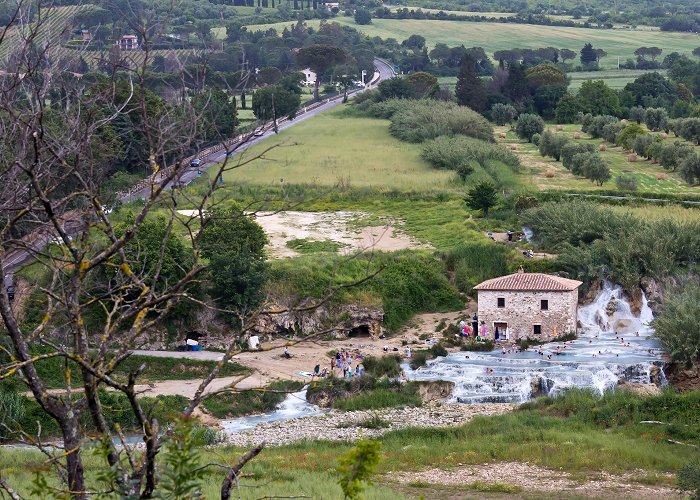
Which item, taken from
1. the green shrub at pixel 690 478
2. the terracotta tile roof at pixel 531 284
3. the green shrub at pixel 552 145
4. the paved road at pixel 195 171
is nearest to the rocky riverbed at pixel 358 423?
the terracotta tile roof at pixel 531 284

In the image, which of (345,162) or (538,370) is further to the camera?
(345,162)

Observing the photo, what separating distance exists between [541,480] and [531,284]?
1543 centimetres

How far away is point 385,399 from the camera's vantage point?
123 ft

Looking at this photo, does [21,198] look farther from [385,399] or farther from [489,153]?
[489,153]

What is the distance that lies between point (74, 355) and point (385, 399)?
2689 cm

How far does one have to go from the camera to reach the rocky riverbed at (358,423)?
33500 mm

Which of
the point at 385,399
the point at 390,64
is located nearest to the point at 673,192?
the point at 385,399

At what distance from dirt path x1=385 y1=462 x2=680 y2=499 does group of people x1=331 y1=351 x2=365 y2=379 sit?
403 inches

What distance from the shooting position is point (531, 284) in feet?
141

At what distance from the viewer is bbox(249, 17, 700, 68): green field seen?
163 m

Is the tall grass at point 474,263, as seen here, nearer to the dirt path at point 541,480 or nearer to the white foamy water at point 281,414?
the white foamy water at point 281,414

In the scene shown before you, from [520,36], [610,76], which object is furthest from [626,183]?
[520,36]

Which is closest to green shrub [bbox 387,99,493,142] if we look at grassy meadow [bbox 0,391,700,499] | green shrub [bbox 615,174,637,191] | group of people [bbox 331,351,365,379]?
green shrub [bbox 615,174,637,191]

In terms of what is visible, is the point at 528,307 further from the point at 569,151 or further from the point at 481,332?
the point at 569,151
